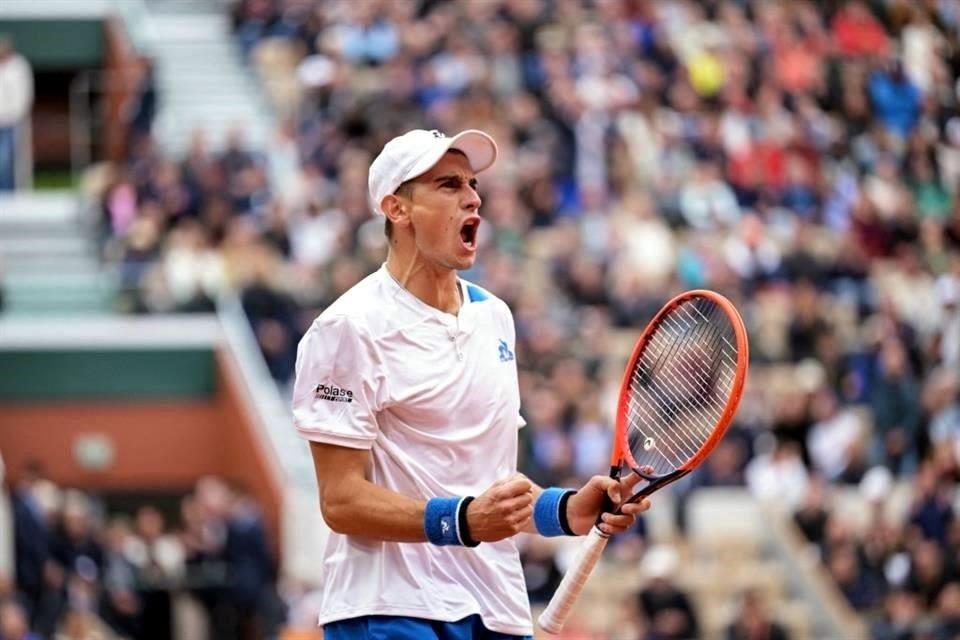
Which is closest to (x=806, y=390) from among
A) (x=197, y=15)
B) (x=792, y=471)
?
(x=792, y=471)

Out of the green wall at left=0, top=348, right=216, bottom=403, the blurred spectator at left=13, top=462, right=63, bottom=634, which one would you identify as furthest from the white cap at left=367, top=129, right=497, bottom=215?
the green wall at left=0, top=348, right=216, bottom=403

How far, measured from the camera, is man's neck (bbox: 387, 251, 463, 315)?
247 inches

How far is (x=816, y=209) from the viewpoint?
24.9 m

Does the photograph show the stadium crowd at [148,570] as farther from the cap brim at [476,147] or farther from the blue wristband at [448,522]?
the blue wristband at [448,522]

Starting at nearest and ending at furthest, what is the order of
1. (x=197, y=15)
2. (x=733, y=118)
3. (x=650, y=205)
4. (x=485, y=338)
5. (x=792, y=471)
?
(x=485, y=338) → (x=792, y=471) → (x=650, y=205) → (x=733, y=118) → (x=197, y=15)

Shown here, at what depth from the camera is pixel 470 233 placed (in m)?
6.25

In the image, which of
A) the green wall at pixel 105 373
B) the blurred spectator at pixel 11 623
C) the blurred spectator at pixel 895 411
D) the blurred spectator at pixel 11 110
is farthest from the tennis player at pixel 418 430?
the blurred spectator at pixel 11 110

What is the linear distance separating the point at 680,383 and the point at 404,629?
3.61ft

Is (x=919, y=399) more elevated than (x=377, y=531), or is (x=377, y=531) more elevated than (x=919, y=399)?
(x=377, y=531)

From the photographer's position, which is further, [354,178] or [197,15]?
[197,15]

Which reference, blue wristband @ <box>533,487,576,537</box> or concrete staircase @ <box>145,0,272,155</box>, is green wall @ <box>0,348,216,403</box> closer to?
concrete staircase @ <box>145,0,272,155</box>

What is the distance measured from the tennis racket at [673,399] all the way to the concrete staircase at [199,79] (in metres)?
17.8

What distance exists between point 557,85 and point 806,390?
19.7ft

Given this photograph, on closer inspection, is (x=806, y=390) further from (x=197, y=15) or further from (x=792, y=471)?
(x=197, y=15)
